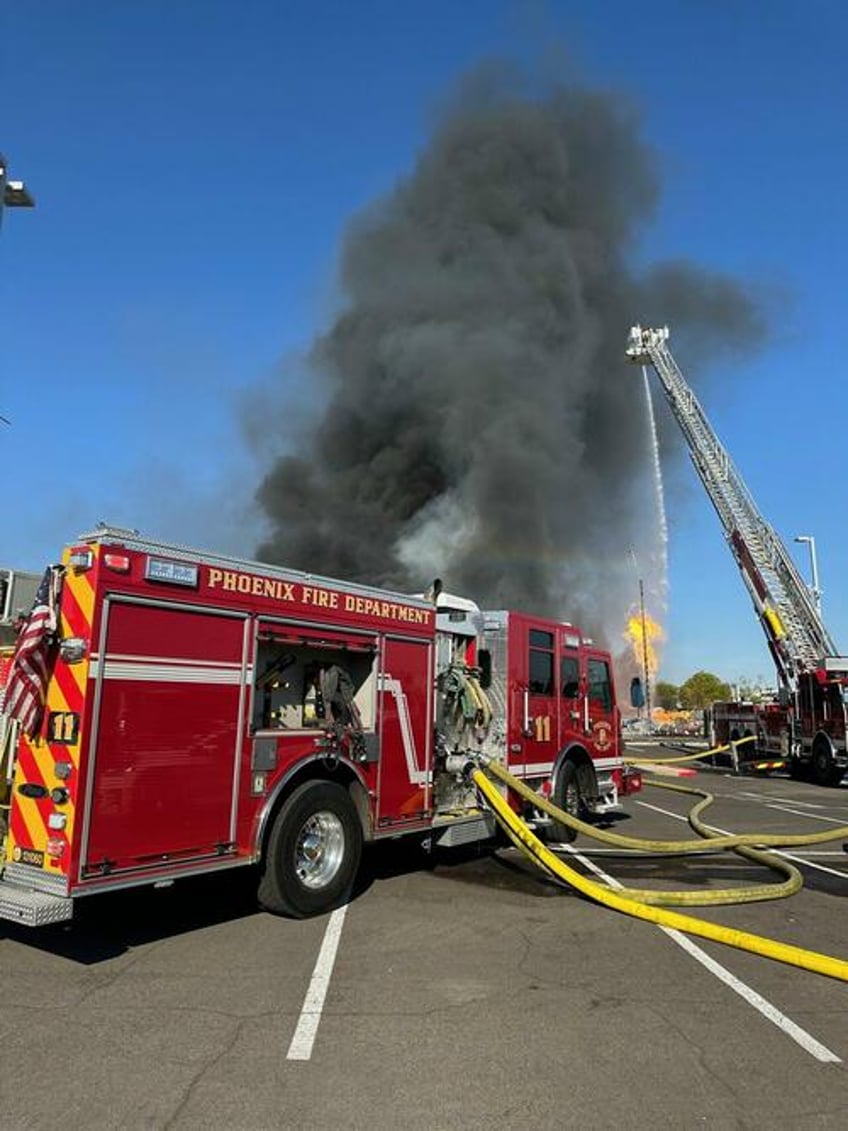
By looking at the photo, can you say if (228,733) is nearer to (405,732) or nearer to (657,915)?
(405,732)

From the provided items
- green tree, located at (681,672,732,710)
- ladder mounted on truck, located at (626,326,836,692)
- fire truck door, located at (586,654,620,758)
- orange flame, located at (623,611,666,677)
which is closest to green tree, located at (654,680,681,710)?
green tree, located at (681,672,732,710)

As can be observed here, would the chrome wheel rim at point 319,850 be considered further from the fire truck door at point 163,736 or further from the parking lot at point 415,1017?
the fire truck door at point 163,736

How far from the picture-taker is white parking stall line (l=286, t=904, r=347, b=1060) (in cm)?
391

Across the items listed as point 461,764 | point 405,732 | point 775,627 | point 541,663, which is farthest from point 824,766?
point 405,732

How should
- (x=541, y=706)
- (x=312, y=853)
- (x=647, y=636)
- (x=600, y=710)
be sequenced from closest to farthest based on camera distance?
(x=312, y=853) → (x=541, y=706) → (x=600, y=710) → (x=647, y=636)

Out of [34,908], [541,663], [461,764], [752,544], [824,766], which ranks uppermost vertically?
[752,544]

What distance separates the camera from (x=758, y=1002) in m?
4.68

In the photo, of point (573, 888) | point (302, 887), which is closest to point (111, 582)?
point (302, 887)

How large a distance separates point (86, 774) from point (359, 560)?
644 inches

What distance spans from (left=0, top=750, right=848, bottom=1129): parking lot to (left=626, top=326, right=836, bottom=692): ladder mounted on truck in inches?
759

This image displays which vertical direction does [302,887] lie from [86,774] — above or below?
below

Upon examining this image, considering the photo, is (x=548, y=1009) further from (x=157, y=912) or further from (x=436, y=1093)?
(x=157, y=912)

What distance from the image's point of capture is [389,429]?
2269 centimetres

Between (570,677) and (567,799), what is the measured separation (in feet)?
4.55
